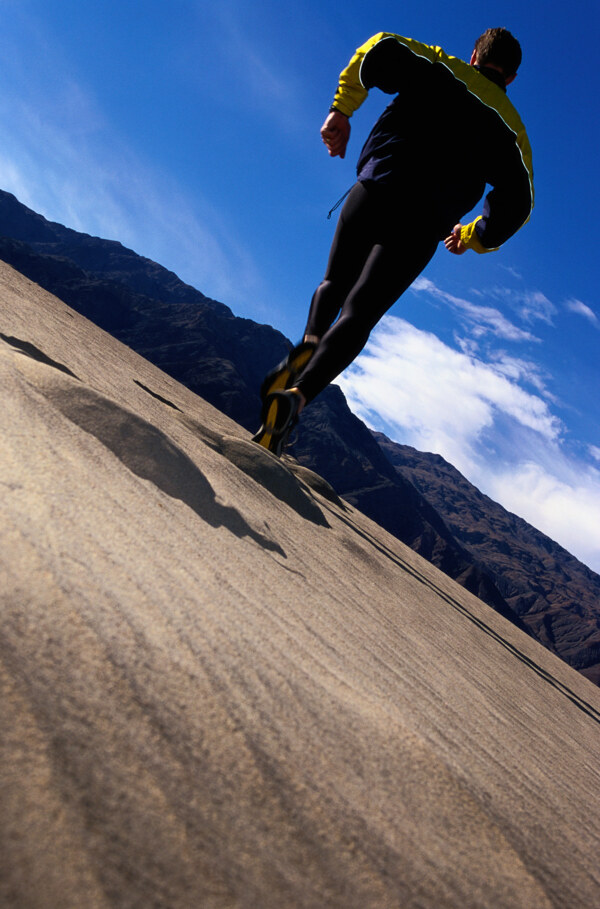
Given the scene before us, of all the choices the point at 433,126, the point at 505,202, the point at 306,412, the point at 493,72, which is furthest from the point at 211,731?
the point at 306,412

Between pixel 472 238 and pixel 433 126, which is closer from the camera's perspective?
pixel 433 126

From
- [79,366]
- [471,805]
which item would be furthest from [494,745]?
[79,366]

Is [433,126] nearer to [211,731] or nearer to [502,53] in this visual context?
[502,53]

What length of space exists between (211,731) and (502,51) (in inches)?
92.7

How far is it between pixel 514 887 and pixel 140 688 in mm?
443

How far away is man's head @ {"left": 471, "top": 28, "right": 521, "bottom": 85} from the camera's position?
6.36 feet

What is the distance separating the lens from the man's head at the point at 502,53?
194 centimetres

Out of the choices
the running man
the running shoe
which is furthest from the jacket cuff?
the running shoe

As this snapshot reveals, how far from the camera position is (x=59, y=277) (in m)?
47.5

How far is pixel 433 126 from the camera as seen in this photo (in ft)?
5.89

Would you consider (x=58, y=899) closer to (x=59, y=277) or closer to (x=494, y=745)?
(x=494, y=745)

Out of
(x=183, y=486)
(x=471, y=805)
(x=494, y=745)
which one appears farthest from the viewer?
(x=183, y=486)

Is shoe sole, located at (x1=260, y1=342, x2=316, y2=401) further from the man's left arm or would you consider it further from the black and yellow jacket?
the man's left arm

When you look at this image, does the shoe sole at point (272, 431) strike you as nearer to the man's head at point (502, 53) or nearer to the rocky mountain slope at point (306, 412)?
the man's head at point (502, 53)
